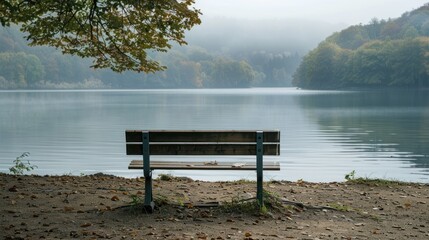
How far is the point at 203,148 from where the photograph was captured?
24.4 feet

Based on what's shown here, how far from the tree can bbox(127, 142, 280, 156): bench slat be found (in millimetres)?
3294

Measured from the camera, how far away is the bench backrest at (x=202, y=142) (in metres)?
7.39

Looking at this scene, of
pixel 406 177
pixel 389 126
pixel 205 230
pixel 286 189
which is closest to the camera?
pixel 205 230

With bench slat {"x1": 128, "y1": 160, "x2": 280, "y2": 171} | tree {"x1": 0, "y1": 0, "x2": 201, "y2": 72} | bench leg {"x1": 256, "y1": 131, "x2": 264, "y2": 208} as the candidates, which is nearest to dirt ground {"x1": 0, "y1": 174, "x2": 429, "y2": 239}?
bench leg {"x1": 256, "y1": 131, "x2": 264, "y2": 208}

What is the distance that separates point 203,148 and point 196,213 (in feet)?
2.99

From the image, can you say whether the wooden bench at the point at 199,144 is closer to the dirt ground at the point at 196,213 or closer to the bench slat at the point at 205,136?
the bench slat at the point at 205,136

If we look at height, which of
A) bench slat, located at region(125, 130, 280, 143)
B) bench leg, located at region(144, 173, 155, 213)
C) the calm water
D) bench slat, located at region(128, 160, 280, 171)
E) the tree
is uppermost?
the tree

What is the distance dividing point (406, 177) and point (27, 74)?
7604 inches

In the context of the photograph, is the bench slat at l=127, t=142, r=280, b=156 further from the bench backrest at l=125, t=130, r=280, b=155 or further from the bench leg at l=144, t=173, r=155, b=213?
the bench leg at l=144, t=173, r=155, b=213

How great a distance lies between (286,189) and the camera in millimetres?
10062

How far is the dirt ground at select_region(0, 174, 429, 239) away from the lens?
6.52m

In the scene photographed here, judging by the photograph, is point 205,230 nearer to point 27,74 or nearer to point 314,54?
point 314,54

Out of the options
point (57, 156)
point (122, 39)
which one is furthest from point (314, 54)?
point (122, 39)

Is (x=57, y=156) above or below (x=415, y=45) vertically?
below
